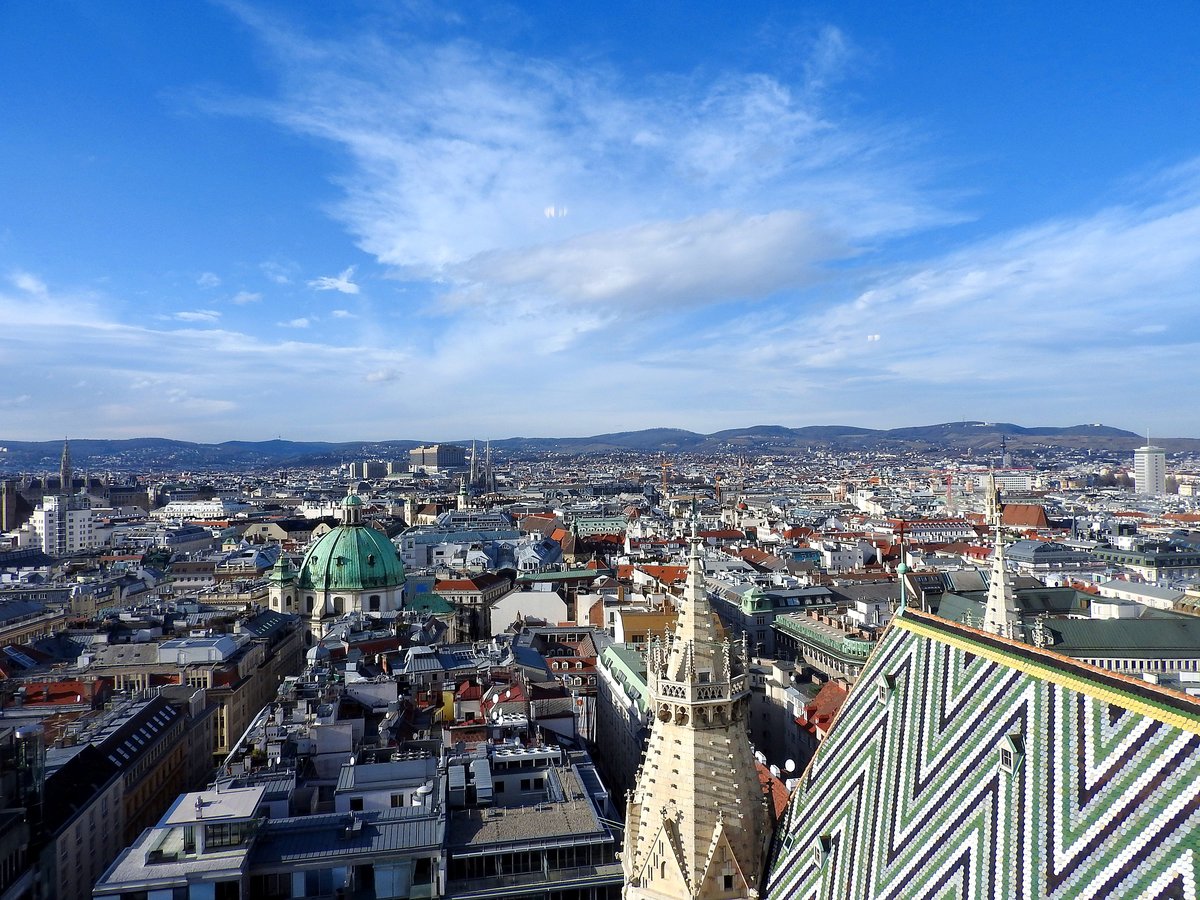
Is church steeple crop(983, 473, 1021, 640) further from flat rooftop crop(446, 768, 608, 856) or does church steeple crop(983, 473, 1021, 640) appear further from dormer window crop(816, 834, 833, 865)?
flat rooftop crop(446, 768, 608, 856)

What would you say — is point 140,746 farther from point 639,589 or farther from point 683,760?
point 639,589

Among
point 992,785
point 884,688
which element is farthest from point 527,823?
point 992,785

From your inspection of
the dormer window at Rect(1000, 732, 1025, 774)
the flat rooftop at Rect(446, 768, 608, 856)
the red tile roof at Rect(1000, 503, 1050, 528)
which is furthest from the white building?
the dormer window at Rect(1000, 732, 1025, 774)

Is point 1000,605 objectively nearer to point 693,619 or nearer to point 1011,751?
point 1011,751

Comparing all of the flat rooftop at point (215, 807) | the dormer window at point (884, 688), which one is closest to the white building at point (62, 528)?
the flat rooftop at point (215, 807)

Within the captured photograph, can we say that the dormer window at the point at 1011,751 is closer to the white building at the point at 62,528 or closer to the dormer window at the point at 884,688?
the dormer window at the point at 884,688

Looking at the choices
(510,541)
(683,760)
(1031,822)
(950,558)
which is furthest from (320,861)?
(510,541)

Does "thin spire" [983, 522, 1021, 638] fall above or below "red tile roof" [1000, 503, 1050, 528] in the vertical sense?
above
